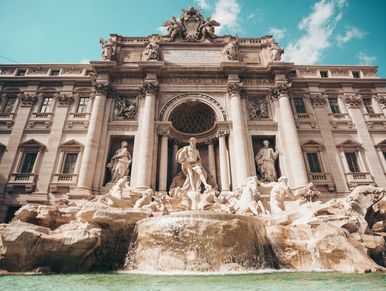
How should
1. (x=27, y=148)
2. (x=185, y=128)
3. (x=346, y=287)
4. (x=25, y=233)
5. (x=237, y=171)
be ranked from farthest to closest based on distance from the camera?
(x=185, y=128)
(x=27, y=148)
(x=237, y=171)
(x=25, y=233)
(x=346, y=287)

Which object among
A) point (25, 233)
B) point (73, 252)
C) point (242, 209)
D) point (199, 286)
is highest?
point (242, 209)

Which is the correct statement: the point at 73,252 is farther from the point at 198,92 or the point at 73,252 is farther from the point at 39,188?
the point at 198,92

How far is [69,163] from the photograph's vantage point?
16.8 meters

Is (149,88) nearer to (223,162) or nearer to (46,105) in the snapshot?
(223,162)

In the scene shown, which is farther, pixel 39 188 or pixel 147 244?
pixel 39 188

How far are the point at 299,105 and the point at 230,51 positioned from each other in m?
7.27

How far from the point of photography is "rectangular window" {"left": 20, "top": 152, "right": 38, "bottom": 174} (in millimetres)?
16500

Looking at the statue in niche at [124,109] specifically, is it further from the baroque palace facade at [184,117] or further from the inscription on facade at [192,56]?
the inscription on facade at [192,56]

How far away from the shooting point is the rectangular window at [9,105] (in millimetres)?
18844

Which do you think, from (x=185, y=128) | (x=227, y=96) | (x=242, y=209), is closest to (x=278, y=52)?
(x=227, y=96)

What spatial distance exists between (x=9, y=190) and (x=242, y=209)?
15126mm

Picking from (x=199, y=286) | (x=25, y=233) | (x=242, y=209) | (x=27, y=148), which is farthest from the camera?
(x=27, y=148)

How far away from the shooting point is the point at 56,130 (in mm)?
17641

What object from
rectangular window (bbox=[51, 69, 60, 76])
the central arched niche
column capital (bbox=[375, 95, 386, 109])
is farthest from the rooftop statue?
column capital (bbox=[375, 95, 386, 109])
